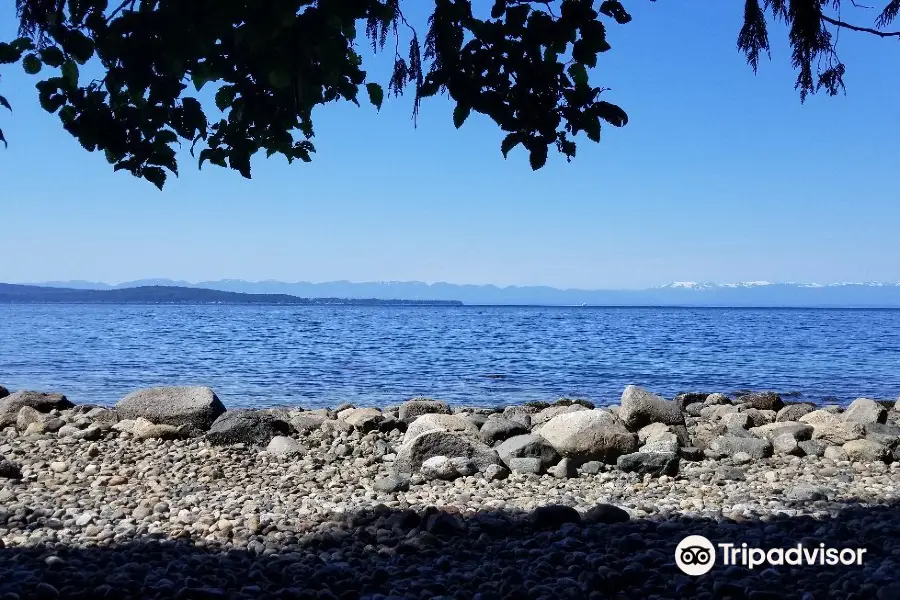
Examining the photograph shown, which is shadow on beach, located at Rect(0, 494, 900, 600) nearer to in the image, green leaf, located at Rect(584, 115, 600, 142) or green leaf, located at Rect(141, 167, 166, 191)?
green leaf, located at Rect(141, 167, 166, 191)

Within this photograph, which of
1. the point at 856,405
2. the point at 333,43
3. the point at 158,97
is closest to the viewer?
the point at 333,43

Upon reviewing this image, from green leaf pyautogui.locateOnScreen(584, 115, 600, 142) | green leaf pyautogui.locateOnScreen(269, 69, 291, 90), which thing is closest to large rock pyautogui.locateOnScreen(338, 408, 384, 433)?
green leaf pyautogui.locateOnScreen(584, 115, 600, 142)

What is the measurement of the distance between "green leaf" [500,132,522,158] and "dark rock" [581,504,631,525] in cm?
319

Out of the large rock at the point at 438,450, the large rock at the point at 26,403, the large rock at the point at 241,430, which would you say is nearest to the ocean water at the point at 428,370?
the large rock at the point at 26,403

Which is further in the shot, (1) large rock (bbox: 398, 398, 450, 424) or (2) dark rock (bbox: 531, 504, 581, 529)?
(1) large rock (bbox: 398, 398, 450, 424)

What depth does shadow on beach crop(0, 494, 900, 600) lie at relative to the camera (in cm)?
410

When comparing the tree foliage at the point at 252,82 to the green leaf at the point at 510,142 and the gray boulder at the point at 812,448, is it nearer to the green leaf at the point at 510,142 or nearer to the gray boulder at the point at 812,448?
the green leaf at the point at 510,142

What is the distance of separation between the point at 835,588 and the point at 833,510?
232 cm

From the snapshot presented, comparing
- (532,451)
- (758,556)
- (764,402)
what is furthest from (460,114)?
(764,402)

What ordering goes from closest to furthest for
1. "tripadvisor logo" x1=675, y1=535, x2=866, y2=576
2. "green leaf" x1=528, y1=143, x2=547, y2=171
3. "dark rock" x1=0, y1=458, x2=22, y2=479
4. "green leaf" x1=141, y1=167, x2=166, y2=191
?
1. "green leaf" x1=528, y1=143, x2=547, y2=171
2. "green leaf" x1=141, y1=167, x2=166, y2=191
3. "tripadvisor logo" x1=675, y1=535, x2=866, y2=576
4. "dark rock" x1=0, y1=458, x2=22, y2=479

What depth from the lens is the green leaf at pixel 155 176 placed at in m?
3.86

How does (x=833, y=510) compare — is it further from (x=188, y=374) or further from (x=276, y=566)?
(x=188, y=374)

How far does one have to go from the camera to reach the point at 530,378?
2375 centimetres

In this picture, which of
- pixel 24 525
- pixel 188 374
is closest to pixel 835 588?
pixel 24 525
